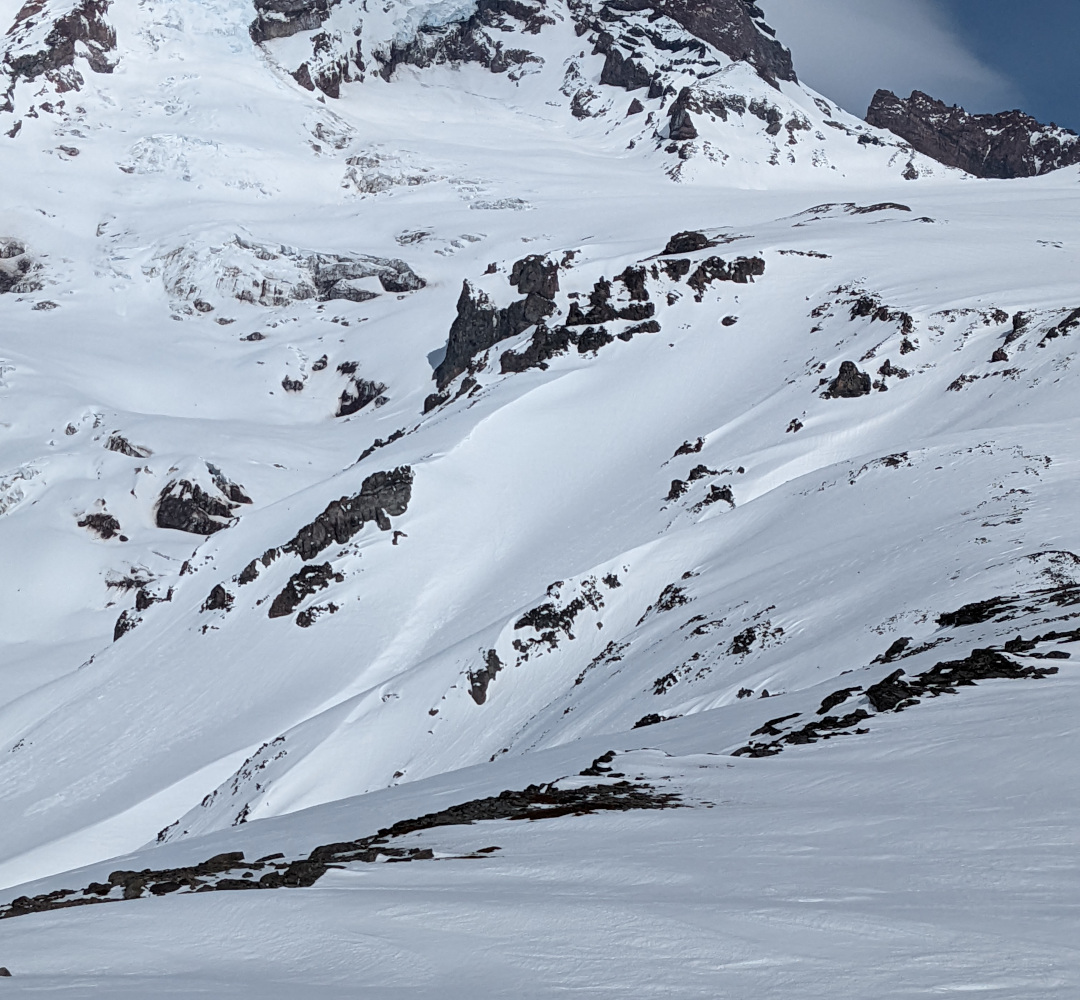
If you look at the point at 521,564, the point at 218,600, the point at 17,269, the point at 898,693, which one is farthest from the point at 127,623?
the point at 17,269

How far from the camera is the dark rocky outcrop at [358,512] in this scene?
164ft

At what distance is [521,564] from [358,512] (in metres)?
8.32

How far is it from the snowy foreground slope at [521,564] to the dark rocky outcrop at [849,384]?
0.20 meters

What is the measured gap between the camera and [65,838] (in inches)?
1489

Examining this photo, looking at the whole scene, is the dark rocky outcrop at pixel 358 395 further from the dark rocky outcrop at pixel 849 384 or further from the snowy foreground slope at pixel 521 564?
the dark rocky outcrop at pixel 849 384

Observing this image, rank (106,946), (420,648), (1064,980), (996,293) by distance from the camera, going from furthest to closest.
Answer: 1. (996,293)
2. (420,648)
3. (106,946)
4. (1064,980)

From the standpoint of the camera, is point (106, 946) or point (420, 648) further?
point (420, 648)

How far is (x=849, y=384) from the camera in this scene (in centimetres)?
4956

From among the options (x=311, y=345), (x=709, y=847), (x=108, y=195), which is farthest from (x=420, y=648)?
(x=108, y=195)

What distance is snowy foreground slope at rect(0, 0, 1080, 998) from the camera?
24.0 ft

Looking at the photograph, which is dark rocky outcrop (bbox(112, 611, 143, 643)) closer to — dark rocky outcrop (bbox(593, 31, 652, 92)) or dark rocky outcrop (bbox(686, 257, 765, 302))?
dark rocky outcrop (bbox(686, 257, 765, 302))

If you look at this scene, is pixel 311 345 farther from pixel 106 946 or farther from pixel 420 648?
pixel 106 946

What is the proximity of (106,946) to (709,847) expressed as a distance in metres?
4.52

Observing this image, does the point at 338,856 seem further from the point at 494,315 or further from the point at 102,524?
the point at 102,524
